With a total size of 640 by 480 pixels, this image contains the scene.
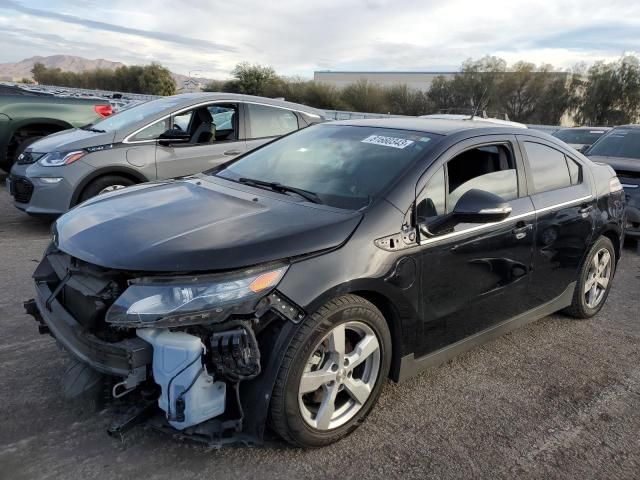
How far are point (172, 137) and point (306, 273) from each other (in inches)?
186

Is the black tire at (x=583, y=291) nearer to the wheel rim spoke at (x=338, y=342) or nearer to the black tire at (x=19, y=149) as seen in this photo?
the wheel rim spoke at (x=338, y=342)

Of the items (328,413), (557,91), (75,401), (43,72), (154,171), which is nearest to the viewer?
(328,413)

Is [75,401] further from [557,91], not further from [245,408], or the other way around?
[557,91]

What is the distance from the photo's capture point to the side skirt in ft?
10.0

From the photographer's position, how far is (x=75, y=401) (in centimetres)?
296

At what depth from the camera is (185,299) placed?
2346 mm

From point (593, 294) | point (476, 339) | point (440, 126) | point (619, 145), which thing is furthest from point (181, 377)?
point (619, 145)

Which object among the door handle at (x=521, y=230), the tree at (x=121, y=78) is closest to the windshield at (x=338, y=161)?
the door handle at (x=521, y=230)

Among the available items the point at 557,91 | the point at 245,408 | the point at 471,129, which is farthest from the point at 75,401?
the point at 557,91

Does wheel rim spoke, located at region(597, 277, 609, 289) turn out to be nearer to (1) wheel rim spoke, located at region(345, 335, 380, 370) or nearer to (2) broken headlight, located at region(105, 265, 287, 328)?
(1) wheel rim spoke, located at region(345, 335, 380, 370)

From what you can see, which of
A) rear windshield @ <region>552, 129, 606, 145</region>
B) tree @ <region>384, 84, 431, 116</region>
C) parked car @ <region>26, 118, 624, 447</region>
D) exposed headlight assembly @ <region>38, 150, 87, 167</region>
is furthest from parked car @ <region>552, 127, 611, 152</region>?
tree @ <region>384, 84, 431, 116</region>

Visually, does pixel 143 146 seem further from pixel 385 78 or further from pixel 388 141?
pixel 385 78

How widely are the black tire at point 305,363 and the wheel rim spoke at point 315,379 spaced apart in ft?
0.21

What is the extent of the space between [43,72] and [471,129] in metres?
77.4
